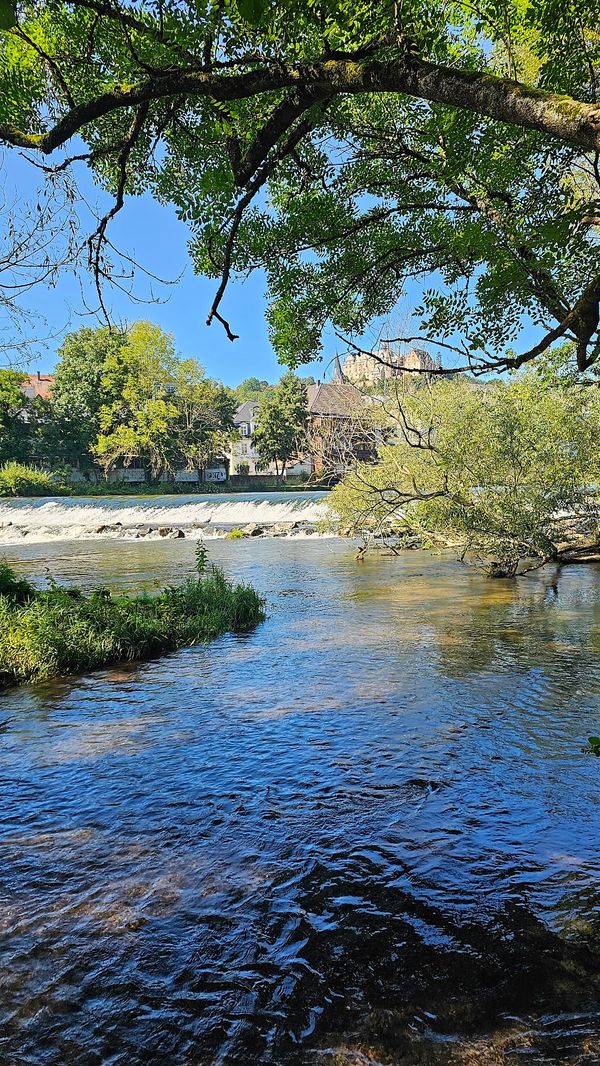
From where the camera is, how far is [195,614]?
1245 cm

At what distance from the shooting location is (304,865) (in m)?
4.32

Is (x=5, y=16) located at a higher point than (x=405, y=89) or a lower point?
lower

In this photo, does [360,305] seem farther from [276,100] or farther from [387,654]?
[387,654]

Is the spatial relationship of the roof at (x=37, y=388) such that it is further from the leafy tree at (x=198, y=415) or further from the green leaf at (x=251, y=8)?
the green leaf at (x=251, y=8)

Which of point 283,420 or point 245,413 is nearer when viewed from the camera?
point 283,420

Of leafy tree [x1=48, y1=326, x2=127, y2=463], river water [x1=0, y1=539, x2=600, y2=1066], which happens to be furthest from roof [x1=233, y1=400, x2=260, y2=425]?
river water [x1=0, y1=539, x2=600, y2=1066]

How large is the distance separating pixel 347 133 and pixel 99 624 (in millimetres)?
7582

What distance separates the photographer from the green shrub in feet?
162

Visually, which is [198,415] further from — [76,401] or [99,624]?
[99,624]

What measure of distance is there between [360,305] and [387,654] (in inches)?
204

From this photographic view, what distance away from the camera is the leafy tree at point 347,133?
283cm

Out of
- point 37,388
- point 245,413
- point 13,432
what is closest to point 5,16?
point 13,432

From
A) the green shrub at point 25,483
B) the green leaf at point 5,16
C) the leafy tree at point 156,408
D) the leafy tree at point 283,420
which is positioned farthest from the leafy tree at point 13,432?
the green leaf at point 5,16

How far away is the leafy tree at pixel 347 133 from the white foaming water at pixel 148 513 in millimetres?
28824
